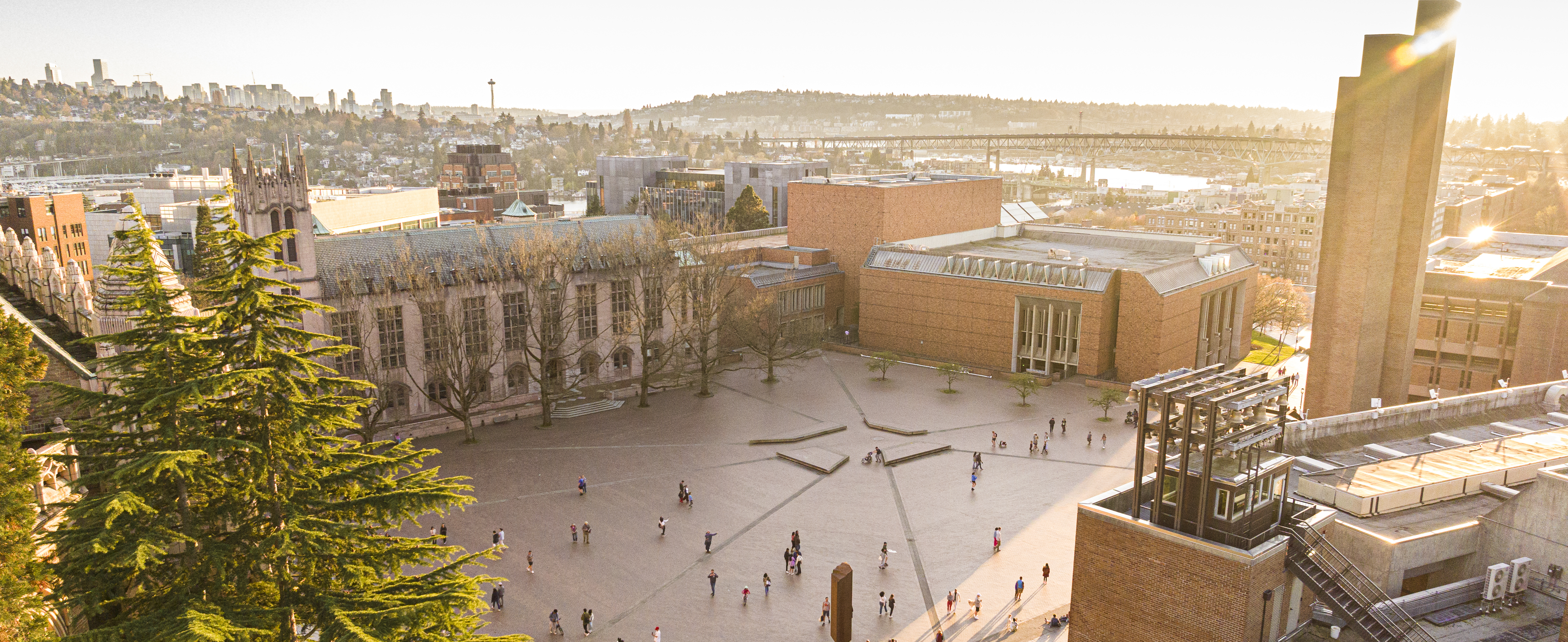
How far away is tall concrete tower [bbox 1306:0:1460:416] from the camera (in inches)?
1779

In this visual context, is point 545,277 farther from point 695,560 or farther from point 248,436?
point 248,436

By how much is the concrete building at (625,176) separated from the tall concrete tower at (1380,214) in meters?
100

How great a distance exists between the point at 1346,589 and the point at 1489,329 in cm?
4534

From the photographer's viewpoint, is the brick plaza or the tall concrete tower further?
the tall concrete tower

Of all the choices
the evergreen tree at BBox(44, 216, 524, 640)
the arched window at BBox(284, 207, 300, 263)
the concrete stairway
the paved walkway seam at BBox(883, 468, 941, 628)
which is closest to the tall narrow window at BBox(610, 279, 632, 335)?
the concrete stairway

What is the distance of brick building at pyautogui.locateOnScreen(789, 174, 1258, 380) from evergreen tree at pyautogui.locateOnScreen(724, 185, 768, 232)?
19.1 m

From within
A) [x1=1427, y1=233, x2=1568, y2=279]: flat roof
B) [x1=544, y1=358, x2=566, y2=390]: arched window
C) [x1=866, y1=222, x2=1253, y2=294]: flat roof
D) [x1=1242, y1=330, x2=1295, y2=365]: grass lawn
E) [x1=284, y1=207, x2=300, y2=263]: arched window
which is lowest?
[x1=1242, y1=330, x2=1295, y2=365]: grass lawn

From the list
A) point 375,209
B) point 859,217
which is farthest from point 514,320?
point 375,209

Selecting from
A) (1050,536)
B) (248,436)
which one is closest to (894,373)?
(1050,536)

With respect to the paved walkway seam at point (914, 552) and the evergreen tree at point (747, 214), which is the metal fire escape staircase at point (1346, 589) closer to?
the paved walkway seam at point (914, 552)

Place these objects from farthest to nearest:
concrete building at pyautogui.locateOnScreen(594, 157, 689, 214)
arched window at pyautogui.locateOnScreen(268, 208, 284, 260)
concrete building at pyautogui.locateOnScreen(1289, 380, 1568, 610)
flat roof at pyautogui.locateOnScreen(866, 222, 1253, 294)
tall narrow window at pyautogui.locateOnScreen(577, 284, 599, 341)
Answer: concrete building at pyautogui.locateOnScreen(594, 157, 689, 214) → flat roof at pyautogui.locateOnScreen(866, 222, 1253, 294) → tall narrow window at pyautogui.locateOnScreen(577, 284, 599, 341) → arched window at pyautogui.locateOnScreen(268, 208, 284, 260) → concrete building at pyautogui.locateOnScreen(1289, 380, 1568, 610)

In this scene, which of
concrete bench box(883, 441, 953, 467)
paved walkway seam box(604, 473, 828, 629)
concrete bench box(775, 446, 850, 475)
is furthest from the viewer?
concrete bench box(883, 441, 953, 467)

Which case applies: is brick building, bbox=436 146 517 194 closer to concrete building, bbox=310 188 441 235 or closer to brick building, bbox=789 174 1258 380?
concrete building, bbox=310 188 441 235

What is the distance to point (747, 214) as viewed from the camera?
334 ft
